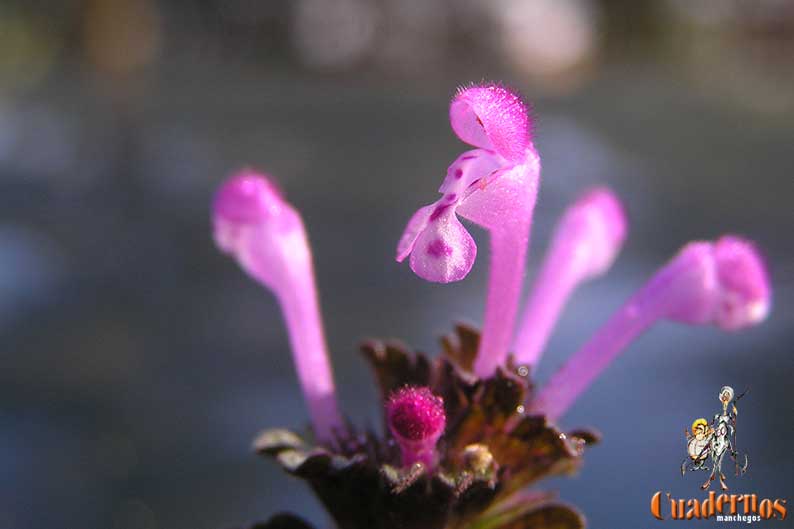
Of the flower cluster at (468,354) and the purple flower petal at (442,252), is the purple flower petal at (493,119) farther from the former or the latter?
the purple flower petal at (442,252)

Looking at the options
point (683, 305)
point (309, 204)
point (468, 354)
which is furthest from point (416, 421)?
point (309, 204)

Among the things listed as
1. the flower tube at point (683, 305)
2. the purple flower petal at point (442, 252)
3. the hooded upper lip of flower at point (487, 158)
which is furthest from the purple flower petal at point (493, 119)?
the flower tube at point (683, 305)

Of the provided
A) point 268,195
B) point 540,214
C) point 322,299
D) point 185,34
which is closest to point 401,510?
point 268,195

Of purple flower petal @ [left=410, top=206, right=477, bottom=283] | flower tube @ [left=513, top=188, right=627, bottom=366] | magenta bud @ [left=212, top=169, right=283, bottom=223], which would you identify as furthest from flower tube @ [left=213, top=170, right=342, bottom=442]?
purple flower petal @ [left=410, top=206, right=477, bottom=283]

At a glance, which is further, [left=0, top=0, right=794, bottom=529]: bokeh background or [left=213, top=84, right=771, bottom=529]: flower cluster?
[left=0, top=0, right=794, bottom=529]: bokeh background

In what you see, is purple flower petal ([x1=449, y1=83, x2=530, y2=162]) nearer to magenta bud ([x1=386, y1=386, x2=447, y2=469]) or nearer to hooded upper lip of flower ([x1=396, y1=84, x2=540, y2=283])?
hooded upper lip of flower ([x1=396, y1=84, x2=540, y2=283])
